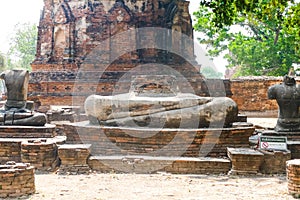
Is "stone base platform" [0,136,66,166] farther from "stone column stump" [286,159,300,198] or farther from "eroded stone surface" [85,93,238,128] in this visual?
"stone column stump" [286,159,300,198]

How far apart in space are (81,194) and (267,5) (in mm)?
6054

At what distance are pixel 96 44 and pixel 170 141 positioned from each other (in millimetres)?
8993

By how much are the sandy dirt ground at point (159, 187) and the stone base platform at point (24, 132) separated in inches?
73.3

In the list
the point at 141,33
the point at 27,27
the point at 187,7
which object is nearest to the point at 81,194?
the point at 141,33

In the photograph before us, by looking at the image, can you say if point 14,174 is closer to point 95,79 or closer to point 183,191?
point 183,191

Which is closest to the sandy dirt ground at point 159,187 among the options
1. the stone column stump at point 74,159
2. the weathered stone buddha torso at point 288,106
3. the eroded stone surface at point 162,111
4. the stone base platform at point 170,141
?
the stone column stump at point 74,159

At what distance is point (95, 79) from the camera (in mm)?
14133

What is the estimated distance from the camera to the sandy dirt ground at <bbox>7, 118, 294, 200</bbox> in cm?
467

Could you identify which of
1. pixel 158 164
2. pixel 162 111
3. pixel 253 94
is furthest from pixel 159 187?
pixel 253 94

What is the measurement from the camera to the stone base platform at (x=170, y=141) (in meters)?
6.45

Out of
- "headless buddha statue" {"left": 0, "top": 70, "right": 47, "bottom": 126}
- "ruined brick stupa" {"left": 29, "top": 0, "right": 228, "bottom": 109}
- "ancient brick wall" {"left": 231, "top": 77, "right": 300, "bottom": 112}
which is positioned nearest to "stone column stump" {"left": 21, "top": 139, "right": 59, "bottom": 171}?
"headless buddha statue" {"left": 0, "top": 70, "right": 47, "bottom": 126}

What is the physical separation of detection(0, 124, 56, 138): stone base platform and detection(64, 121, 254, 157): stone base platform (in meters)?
1.62

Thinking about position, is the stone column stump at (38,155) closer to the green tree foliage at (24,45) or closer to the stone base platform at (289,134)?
the stone base platform at (289,134)

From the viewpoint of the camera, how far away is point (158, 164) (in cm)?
615
